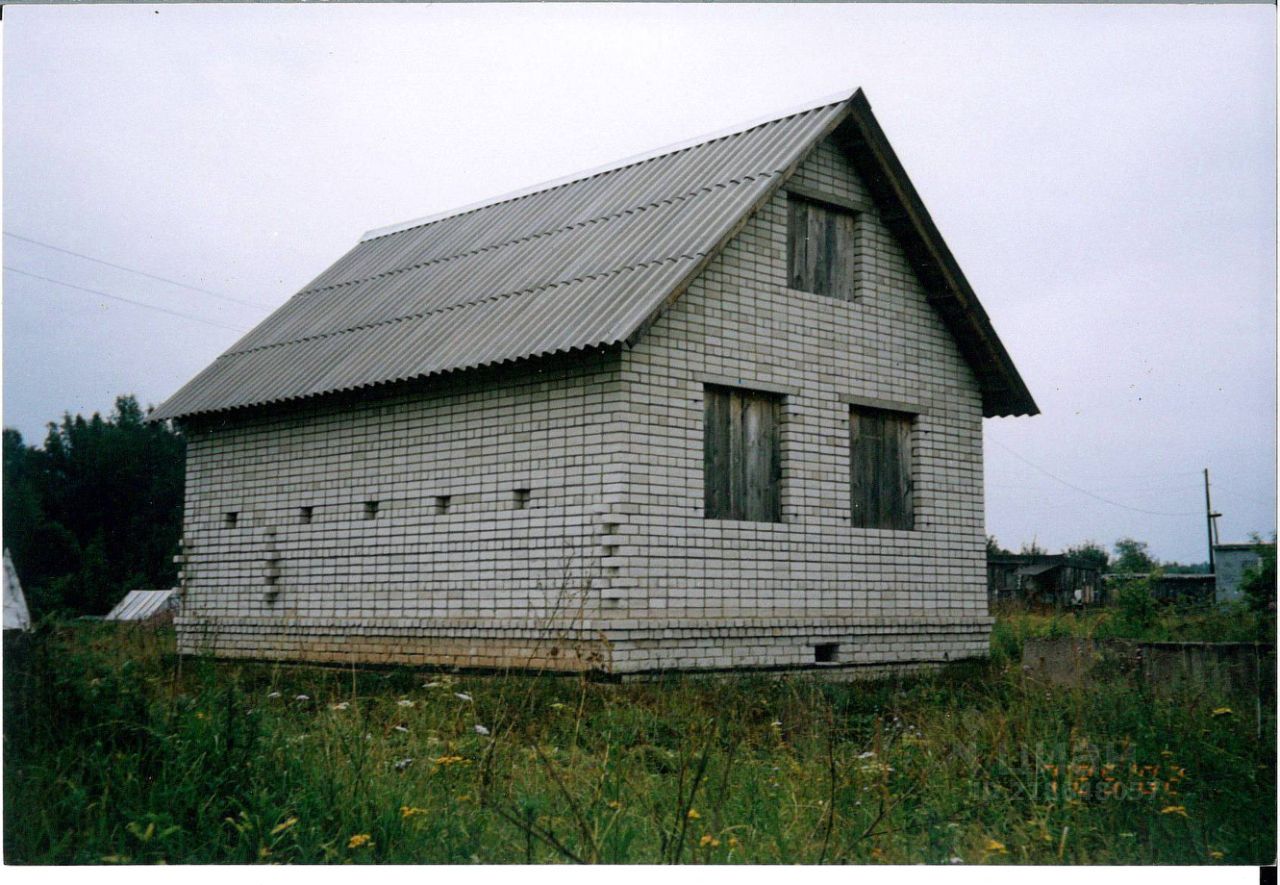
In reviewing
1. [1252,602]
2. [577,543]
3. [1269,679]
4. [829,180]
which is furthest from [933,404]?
[1269,679]

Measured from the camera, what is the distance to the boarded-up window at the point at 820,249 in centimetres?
1342

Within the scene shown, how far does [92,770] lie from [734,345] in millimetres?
7536

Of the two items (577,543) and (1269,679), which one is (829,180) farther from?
(1269,679)

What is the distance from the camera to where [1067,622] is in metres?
17.8

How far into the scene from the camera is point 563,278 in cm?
1281

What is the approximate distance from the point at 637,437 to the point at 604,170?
4919mm

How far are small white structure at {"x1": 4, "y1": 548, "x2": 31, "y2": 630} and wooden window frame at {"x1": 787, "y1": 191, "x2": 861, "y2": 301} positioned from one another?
8152mm

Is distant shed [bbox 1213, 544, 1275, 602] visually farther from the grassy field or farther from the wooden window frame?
the grassy field

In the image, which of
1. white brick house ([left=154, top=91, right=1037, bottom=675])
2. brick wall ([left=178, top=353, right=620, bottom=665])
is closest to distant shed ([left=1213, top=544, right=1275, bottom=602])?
white brick house ([left=154, top=91, right=1037, bottom=675])

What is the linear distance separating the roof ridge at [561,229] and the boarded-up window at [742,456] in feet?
6.65

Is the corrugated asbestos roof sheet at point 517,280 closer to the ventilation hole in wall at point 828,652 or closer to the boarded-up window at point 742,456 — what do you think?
the boarded-up window at point 742,456

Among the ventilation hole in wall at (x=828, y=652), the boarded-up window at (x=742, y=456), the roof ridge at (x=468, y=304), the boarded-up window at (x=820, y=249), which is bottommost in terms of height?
the ventilation hole in wall at (x=828, y=652)

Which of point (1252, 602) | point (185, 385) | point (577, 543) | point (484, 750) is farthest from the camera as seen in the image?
point (185, 385)

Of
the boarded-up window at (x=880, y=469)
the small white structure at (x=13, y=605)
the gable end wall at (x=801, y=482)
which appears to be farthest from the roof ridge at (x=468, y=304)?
the small white structure at (x=13, y=605)
